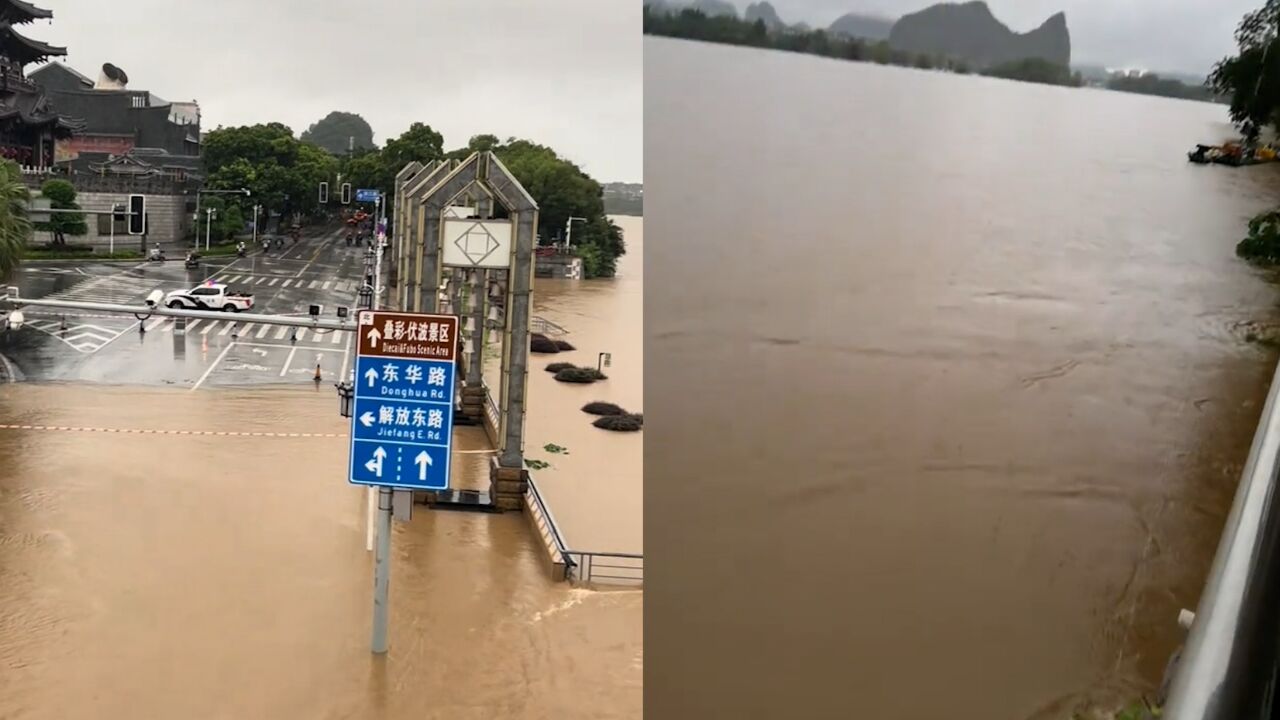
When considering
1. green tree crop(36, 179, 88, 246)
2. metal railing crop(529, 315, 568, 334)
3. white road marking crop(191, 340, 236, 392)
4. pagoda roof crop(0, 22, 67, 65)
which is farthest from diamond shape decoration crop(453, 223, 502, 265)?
pagoda roof crop(0, 22, 67, 65)

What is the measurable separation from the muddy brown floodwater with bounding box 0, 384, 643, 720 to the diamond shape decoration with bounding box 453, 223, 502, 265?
201 cm

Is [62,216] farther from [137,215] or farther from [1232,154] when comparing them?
[1232,154]

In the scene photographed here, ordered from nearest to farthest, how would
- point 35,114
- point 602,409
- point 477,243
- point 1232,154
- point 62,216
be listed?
point 477,243, point 1232,154, point 602,409, point 62,216, point 35,114

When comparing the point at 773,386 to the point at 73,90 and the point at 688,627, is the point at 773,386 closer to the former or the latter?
the point at 688,627

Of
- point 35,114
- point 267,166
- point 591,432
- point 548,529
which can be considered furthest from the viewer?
point 267,166

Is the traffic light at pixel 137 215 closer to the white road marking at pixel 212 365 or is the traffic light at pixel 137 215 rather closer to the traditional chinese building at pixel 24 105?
the white road marking at pixel 212 365

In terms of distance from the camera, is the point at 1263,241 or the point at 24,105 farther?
the point at 24,105

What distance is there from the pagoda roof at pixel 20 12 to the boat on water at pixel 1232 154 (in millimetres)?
19987

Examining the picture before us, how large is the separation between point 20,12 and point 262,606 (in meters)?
18.6

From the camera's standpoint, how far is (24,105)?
18938 mm

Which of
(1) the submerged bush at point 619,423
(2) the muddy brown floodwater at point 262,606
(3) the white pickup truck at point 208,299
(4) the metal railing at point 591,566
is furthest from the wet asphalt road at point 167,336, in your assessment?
(4) the metal railing at point 591,566

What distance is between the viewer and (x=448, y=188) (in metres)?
7.88

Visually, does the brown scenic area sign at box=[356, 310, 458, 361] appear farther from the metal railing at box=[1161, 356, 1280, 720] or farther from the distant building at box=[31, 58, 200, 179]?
the distant building at box=[31, 58, 200, 179]

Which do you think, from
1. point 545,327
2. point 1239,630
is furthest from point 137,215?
point 545,327
